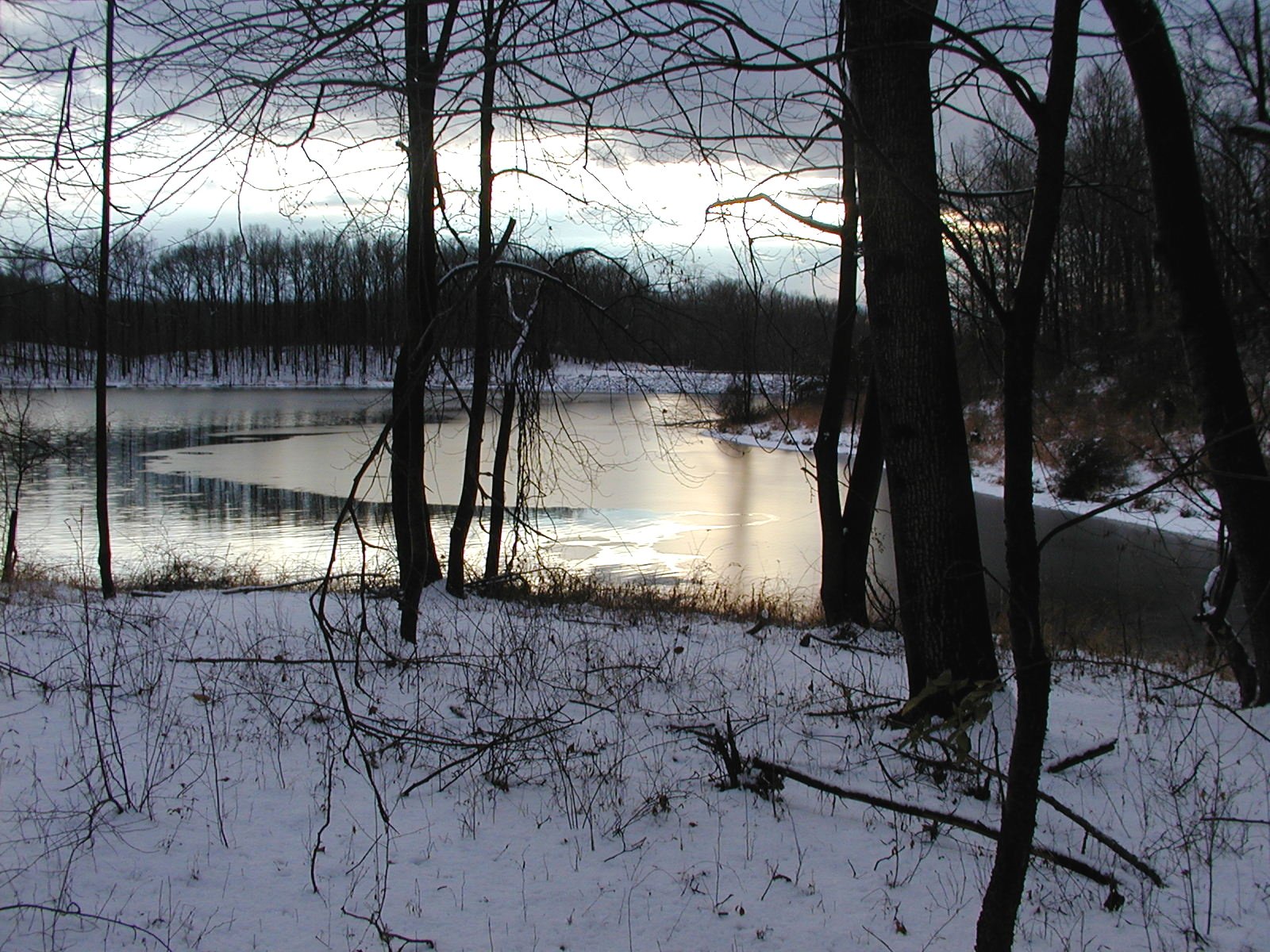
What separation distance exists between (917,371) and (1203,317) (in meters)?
1.57

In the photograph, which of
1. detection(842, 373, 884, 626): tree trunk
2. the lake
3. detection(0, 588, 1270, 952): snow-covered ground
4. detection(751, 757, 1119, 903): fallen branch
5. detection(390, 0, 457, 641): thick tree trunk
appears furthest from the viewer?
the lake

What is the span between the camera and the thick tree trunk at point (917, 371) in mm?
4332

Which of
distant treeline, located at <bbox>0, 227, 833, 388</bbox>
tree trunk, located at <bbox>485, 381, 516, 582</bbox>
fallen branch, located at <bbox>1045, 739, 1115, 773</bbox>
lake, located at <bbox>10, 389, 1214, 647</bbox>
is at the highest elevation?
distant treeline, located at <bbox>0, 227, 833, 388</bbox>

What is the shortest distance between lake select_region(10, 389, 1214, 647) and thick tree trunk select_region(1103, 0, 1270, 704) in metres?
2.66

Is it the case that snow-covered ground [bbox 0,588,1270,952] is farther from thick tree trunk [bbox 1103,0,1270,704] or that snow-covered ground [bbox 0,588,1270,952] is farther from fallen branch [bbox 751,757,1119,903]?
thick tree trunk [bbox 1103,0,1270,704]

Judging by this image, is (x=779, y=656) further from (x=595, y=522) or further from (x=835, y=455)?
(x=595, y=522)

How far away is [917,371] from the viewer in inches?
Answer: 175

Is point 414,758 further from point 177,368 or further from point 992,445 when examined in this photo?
point 177,368

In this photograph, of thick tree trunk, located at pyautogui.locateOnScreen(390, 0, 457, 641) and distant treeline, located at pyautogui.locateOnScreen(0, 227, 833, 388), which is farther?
distant treeline, located at pyautogui.locateOnScreen(0, 227, 833, 388)

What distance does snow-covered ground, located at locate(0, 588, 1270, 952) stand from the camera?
9.21 feet

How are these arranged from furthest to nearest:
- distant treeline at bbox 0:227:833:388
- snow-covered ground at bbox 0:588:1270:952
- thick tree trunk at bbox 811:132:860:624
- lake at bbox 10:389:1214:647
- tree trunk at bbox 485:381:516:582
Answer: lake at bbox 10:389:1214:647
tree trunk at bbox 485:381:516:582
thick tree trunk at bbox 811:132:860:624
distant treeline at bbox 0:227:833:388
snow-covered ground at bbox 0:588:1270:952

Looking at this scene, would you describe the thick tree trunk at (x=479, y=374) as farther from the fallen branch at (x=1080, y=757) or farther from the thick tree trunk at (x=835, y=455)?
the fallen branch at (x=1080, y=757)

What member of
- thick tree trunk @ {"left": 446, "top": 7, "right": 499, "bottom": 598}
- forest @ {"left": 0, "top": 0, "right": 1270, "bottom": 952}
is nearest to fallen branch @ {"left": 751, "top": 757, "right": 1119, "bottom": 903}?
forest @ {"left": 0, "top": 0, "right": 1270, "bottom": 952}

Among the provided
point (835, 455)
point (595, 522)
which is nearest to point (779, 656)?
point (835, 455)
